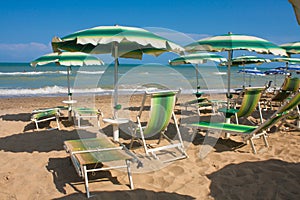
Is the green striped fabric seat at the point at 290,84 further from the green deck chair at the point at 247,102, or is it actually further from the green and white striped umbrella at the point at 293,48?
the green deck chair at the point at 247,102

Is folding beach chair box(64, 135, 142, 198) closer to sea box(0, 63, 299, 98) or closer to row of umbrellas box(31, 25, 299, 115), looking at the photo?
row of umbrellas box(31, 25, 299, 115)

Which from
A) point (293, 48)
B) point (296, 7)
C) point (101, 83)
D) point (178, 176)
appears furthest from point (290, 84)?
point (101, 83)

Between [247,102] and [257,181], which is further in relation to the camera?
[247,102]

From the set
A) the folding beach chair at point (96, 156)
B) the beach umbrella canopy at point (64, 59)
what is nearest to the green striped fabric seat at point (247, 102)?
the folding beach chair at point (96, 156)

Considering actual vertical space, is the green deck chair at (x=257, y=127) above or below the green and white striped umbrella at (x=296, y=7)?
below

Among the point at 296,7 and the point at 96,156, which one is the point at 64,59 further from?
the point at 296,7

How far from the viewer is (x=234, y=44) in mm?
4605

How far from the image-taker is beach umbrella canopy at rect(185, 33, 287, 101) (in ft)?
15.1

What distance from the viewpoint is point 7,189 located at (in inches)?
124

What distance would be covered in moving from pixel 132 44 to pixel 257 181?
324 cm

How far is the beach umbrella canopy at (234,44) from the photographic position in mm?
4609

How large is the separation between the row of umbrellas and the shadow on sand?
6.05 feet

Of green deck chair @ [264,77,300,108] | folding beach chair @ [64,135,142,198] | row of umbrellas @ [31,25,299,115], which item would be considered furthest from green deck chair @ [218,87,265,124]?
green deck chair @ [264,77,300,108]

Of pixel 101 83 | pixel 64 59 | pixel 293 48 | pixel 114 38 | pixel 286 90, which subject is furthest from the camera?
pixel 101 83
